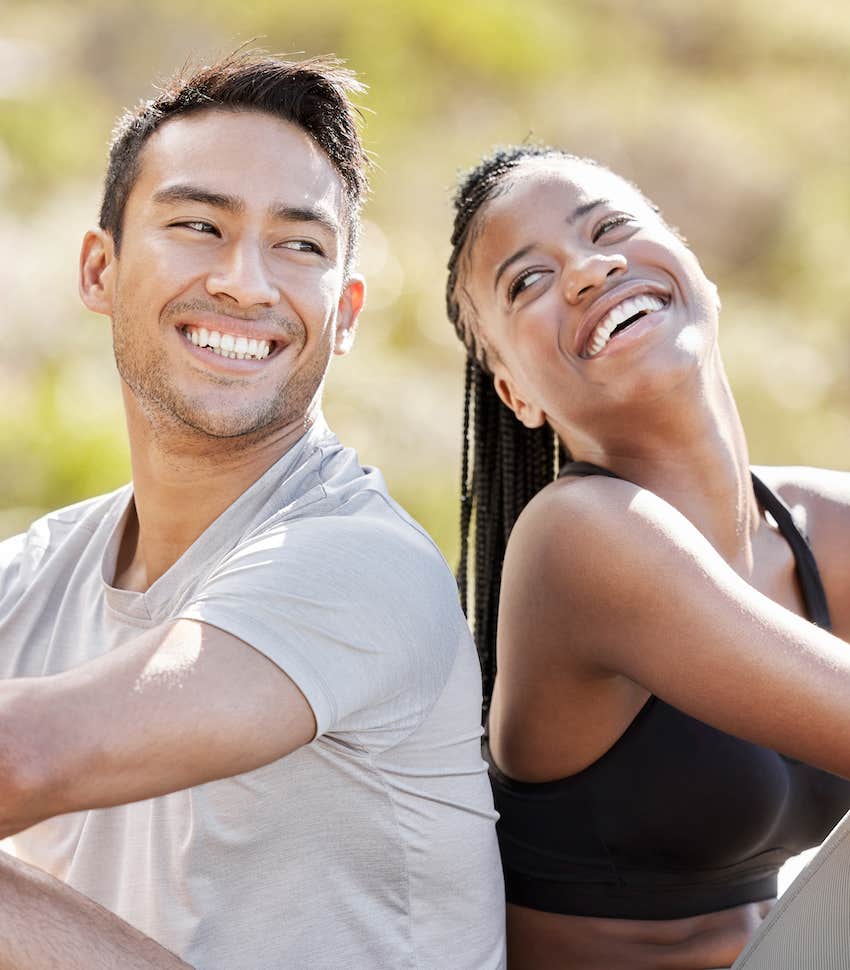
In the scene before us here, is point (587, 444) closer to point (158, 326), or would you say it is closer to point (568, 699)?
point (568, 699)

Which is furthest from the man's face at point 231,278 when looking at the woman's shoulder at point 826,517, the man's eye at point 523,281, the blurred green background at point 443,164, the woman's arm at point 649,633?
the blurred green background at point 443,164

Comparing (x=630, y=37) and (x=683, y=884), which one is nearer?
(x=683, y=884)

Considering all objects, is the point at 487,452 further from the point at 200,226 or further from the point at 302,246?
the point at 200,226

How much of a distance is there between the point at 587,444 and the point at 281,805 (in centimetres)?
89

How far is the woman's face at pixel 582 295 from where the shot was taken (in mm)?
2203

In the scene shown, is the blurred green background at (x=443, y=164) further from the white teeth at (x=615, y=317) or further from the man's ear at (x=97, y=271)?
the white teeth at (x=615, y=317)

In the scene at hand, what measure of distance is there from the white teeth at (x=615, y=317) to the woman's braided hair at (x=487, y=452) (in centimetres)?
33

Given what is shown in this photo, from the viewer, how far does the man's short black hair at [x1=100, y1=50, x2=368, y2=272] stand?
7.12ft

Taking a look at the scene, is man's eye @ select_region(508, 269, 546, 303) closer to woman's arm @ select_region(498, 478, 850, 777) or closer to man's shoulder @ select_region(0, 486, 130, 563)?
woman's arm @ select_region(498, 478, 850, 777)

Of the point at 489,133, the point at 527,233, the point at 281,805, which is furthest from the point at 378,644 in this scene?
the point at 489,133

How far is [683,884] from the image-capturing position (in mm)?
2123

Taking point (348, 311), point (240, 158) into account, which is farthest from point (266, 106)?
point (348, 311)

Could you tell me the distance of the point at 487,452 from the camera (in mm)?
2717

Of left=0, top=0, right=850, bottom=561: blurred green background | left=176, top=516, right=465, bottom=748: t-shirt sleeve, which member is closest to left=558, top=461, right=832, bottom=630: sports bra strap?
left=176, top=516, right=465, bottom=748: t-shirt sleeve
